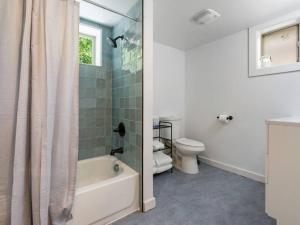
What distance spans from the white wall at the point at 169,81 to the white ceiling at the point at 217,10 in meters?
0.34

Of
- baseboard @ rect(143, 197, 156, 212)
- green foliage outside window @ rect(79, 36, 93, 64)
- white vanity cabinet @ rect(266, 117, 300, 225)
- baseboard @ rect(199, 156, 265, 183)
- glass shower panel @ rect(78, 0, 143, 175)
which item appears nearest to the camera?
white vanity cabinet @ rect(266, 117, 300, 225)

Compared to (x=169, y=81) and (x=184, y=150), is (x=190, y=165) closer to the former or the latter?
(x=184, y=150)

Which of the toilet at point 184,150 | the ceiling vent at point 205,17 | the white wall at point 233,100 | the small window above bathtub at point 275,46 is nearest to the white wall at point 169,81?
the white wall at point 233,100

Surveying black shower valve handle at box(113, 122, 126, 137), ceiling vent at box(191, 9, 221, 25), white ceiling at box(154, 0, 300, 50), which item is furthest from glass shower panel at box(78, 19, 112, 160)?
ceiling vent at box(191, 9, 221, 25)

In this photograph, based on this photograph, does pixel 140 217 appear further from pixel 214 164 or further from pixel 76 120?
pixel 214 164

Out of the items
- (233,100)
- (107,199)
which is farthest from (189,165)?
(107,199)

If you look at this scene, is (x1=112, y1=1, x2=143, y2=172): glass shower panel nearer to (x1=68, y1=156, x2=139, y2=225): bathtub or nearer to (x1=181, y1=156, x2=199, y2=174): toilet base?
(x1=68, y1=156, x2=139, y2=225): bathtub

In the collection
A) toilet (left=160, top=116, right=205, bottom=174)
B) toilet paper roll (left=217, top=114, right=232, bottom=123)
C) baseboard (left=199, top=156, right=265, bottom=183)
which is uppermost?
toilet paper roll (left=217, top=114, right=232, bottom=123)

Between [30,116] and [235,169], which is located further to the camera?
[235,169]

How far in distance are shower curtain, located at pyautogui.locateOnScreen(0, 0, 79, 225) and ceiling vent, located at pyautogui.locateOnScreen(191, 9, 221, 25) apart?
1.55m

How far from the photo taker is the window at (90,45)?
6.47 feet

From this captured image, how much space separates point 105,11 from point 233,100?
217 cm

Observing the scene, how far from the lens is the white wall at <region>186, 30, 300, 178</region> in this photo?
2.01 metres

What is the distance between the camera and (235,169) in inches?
94.0
